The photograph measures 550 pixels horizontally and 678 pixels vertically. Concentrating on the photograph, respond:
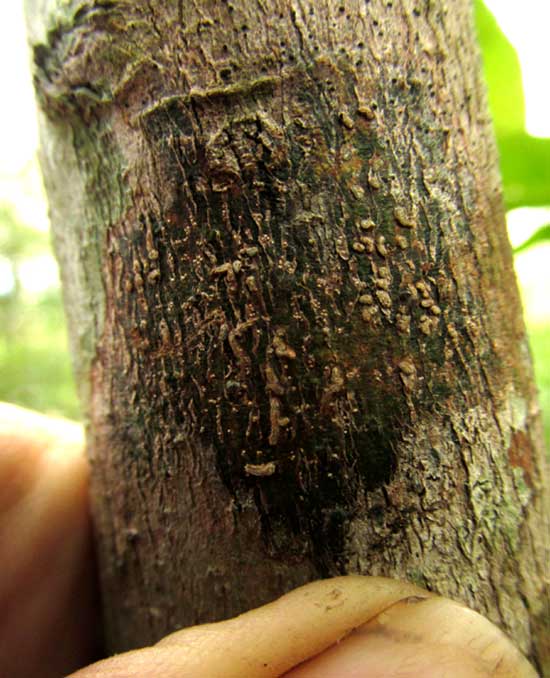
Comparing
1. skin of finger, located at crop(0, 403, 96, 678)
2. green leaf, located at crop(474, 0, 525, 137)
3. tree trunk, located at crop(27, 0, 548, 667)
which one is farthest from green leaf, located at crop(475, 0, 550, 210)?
skin of finger, located at crop(0, 403, 96, 678)

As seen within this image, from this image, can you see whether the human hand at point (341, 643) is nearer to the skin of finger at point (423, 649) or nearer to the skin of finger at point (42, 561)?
the skin of finger at point (423, 649)

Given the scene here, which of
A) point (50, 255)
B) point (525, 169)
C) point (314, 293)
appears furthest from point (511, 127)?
point (50, 255)

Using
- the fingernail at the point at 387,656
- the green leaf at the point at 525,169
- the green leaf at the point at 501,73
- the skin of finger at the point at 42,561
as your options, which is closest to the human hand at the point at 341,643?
the fingernail at the point at 387,656

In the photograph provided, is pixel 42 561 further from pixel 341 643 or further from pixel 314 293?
pixel 314 293

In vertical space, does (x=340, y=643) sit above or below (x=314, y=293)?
below

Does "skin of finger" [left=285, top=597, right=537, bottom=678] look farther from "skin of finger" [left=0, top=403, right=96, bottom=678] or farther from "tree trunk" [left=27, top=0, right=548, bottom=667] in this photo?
"skin of finger" [left=0, top=403, right=96, bottom=678]

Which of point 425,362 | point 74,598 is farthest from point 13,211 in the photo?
point 425,362
